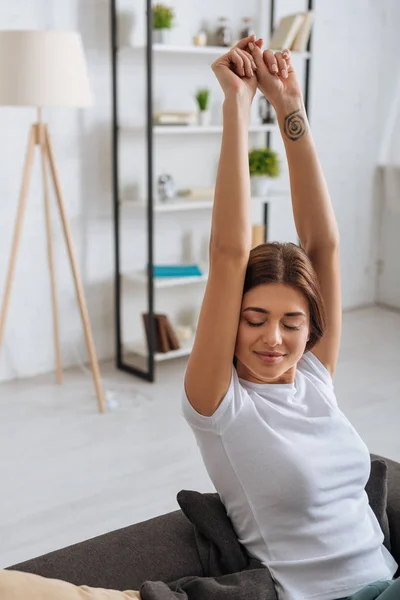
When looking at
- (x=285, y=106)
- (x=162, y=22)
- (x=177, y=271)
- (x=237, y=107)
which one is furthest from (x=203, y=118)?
(x=237, y=107)

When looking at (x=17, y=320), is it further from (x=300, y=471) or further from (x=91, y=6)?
(x=300, y=471)

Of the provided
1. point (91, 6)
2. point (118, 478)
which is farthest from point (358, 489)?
point (91, 6)

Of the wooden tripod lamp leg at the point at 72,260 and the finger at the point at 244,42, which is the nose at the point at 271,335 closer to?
the finger at the point at 244,42

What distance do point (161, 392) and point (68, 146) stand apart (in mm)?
1204

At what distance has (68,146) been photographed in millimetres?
3803

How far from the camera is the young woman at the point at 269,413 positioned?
1242mm

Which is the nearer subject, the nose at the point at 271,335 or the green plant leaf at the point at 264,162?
the nose at the point at 271,335

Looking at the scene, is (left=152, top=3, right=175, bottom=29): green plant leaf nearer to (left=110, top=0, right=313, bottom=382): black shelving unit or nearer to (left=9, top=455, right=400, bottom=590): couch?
(left=110, top=0, right=313, bottom=382): black shelving unit

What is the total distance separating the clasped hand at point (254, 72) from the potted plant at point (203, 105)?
259 centimetres

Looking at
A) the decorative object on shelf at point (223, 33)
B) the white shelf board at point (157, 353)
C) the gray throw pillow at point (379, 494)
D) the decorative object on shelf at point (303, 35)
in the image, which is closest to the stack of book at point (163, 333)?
the white shelf board at point (157, 353)

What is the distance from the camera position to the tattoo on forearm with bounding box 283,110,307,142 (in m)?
1.42

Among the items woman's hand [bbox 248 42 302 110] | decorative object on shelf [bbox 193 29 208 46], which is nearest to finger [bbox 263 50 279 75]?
woman's hand [bbox 248 42 302 110]

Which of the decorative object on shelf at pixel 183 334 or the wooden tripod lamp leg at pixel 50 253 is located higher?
the wooden tripod lamp leg at pixel 50 253

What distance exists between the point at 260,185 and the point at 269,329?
2.97 metres
